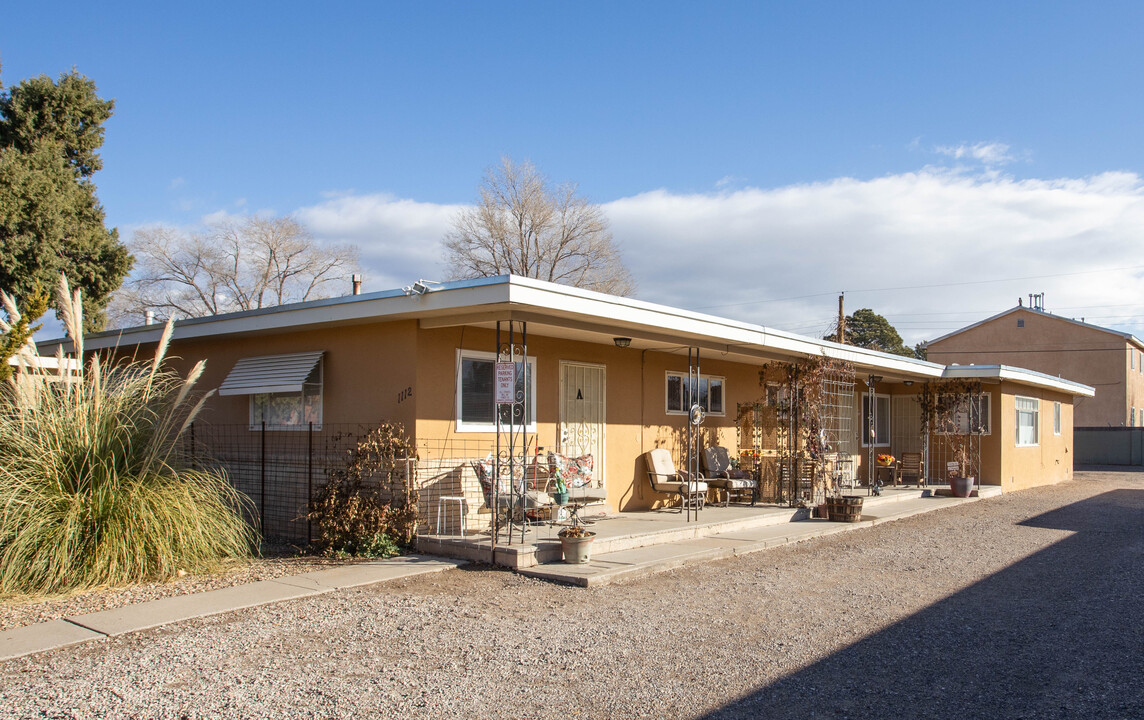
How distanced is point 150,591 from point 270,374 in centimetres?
390

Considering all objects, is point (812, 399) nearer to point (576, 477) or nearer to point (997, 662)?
point (576, 477)

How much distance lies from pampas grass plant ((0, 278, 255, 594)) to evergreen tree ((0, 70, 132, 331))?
8908mm

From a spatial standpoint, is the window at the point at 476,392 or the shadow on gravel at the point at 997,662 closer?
the shadow on gravel at the point at 997,662

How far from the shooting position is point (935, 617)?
6.64 m

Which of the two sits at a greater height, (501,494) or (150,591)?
(501,494)

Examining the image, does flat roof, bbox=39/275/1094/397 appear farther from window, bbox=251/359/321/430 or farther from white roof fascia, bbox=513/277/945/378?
window, bbox=251/359/321/430

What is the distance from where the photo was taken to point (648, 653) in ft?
18.0

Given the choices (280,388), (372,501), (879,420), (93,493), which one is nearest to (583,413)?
(372,501)

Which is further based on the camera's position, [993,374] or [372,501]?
[993,374]

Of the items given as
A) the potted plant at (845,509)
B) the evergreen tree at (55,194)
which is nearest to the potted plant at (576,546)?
the potted plant at (845,509)

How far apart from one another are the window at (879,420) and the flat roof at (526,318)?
5.88 m

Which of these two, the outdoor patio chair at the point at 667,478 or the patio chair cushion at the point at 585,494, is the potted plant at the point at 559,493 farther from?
the outdoor patio chair at the point at 667,478

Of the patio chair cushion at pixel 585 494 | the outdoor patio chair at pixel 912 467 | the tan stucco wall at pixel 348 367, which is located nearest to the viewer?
the tan stucco wall at pixel 348 367

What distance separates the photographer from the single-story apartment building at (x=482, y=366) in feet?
29.9
